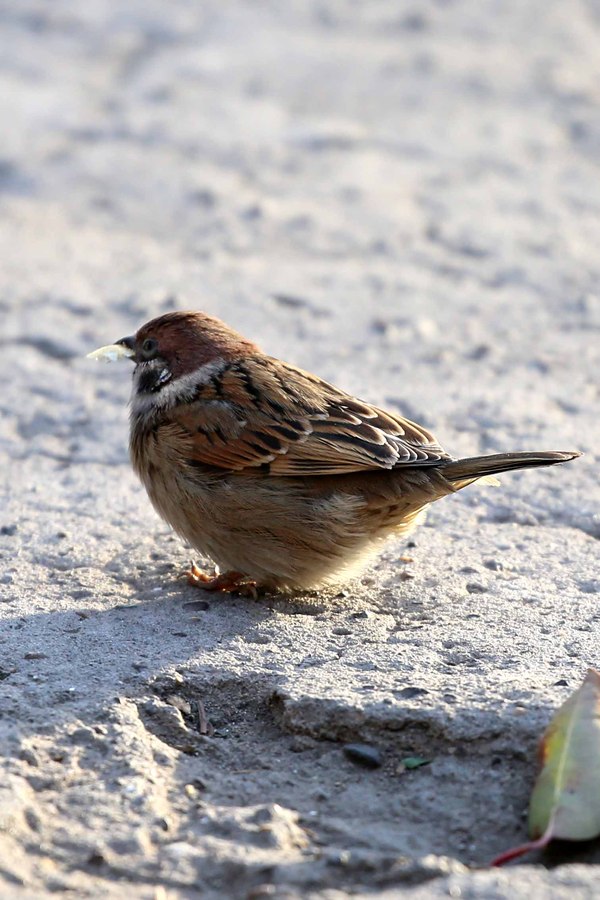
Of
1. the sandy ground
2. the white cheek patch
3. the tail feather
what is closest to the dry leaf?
the sandy ground

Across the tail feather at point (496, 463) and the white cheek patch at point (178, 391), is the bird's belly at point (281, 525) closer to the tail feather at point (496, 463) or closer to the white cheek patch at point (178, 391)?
the tail feather at point (496, 463)

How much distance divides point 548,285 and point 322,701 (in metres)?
4.74


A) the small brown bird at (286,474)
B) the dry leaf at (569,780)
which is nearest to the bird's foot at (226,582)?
the small brown bird at (286,474)

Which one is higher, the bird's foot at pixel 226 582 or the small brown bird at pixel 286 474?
the small brown bird at pixel 286 474

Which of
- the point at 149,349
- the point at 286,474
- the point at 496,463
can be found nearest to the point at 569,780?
the point at 496,463

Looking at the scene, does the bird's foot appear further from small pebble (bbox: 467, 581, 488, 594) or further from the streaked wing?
small pebble (bbox: 467, 581, 488, 594)

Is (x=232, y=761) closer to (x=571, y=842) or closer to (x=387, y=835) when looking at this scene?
(x=387, y=835)

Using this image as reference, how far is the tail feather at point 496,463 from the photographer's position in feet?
14.5

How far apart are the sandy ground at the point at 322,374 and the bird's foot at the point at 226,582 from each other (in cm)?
5

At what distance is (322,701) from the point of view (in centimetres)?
380

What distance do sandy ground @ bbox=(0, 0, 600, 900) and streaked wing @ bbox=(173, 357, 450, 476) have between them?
1.73 ft

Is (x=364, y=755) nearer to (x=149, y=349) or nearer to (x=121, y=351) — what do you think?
(x=149, y=349)

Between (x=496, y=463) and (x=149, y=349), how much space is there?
1.65m

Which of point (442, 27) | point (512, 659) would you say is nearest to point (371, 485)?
point (512, 659)
